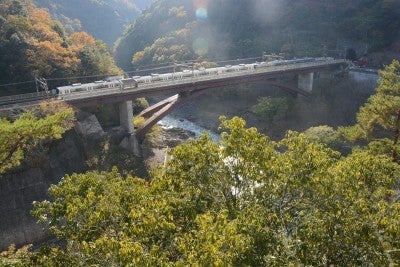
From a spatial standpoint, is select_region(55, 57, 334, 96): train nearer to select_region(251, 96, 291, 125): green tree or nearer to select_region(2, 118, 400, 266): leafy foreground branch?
select_region(251, 96, 291, 125): green tree

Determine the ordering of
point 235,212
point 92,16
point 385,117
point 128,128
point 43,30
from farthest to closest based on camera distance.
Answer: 1. point 92,16
2. point 43,30
3. point 128,128
4. point 385,117
5. point 235,212

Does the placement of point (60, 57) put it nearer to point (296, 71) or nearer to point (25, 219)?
point (25, 219)

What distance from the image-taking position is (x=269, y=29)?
210 ft

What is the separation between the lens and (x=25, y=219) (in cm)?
1989

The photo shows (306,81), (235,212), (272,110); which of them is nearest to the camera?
(235,212)

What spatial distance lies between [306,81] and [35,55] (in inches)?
1277

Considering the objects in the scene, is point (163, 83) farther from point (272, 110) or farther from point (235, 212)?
point (235, 212)

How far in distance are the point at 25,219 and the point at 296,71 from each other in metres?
33.4

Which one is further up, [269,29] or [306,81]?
[269,29]

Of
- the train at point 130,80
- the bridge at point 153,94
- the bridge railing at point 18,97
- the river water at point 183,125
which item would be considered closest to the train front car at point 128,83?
the train at point 130,80

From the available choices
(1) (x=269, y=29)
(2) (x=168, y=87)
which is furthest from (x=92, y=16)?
(2) (x=168, y=87)

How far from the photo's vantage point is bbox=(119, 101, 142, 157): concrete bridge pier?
2814 centimetres

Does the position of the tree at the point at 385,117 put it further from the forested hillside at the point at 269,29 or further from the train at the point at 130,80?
the forested hillside at the point at 269,29

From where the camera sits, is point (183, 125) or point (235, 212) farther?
point (183, 125)
